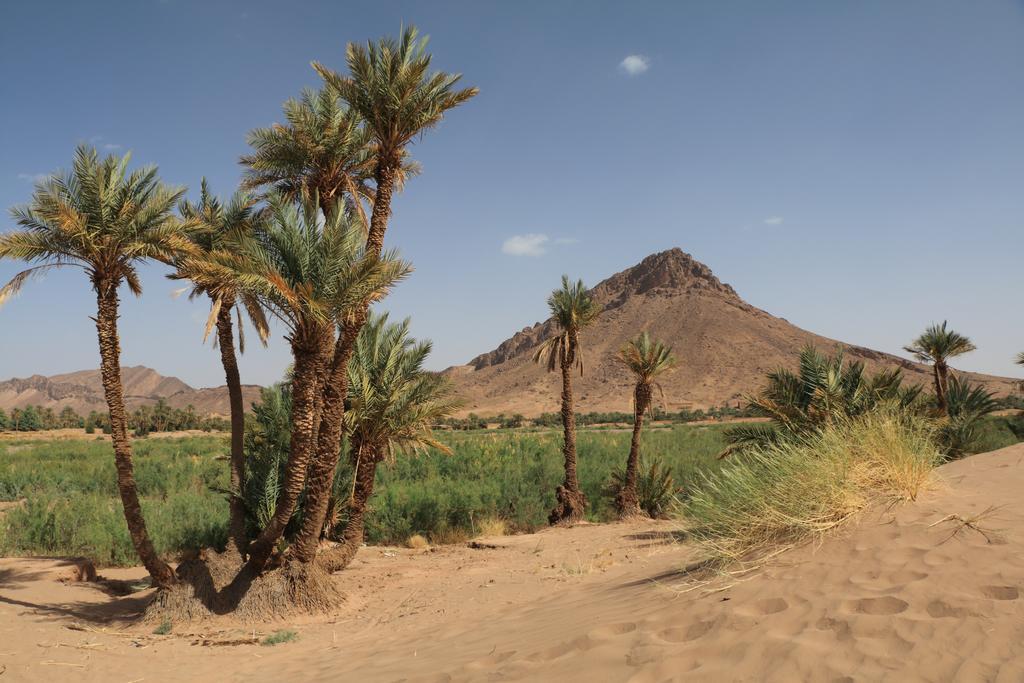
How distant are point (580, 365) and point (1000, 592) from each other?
55.1ft

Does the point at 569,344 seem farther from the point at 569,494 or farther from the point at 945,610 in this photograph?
the point at 945,610

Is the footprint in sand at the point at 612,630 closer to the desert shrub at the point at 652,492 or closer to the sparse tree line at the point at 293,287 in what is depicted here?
the sparse tree line at the point at 293,287

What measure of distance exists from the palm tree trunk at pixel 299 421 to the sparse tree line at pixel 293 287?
3cm

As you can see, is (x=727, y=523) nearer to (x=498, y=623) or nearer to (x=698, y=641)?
(x=698, y=641)

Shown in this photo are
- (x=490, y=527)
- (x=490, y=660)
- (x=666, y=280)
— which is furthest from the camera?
(x=666, y=280)

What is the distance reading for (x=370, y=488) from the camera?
14133 mm

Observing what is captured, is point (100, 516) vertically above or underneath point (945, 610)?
underneath

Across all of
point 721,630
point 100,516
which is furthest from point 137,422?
point 721,630

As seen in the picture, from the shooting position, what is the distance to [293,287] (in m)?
10.4

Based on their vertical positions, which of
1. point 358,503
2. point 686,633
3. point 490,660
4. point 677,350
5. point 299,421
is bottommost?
point 358,503

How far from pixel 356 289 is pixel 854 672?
8.83 m

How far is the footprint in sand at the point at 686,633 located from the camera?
412 cm

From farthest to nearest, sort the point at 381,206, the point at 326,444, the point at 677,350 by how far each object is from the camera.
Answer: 1. the point at 677,350
2. the point at 381,206
3. the point at 326,444

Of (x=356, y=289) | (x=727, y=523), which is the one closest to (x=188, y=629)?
(x=356, y=289)
